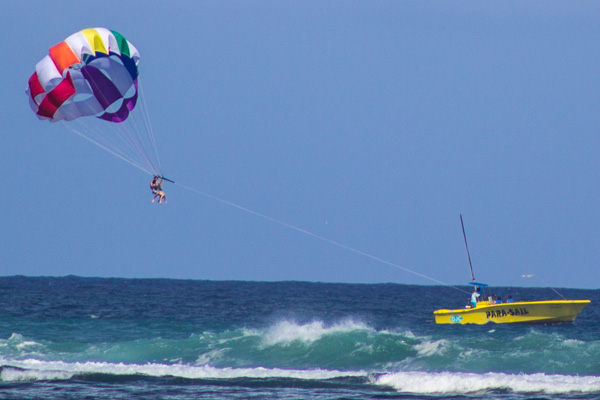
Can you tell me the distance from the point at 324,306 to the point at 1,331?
86.8ft

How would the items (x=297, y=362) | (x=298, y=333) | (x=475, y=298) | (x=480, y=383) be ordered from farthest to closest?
(x=475, y=298) < (x=298, y=333) < (x=297, y=362) < (x=480, y=383)

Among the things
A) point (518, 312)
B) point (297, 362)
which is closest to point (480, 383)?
point (297, 362)

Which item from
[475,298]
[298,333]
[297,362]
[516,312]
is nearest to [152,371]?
[297,362]

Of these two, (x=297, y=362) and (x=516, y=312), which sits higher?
(x=516, y=312)

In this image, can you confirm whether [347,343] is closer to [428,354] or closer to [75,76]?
[428,354]

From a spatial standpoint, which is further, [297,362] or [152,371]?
[297,362]

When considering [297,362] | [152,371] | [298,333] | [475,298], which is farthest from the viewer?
[475,298]

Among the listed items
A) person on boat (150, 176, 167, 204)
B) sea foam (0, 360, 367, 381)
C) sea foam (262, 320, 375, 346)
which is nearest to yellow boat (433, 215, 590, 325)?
sea foam (262, 320, 375, 346)

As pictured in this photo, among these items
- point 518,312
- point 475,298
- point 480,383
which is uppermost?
point 475,298

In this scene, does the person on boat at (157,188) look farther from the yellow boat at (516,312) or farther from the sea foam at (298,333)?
the yellow boat at (516,312)

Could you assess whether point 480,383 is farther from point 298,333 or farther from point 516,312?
point 516,312

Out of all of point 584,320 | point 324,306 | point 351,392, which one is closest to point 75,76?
point 351,392

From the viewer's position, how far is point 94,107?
872 inches

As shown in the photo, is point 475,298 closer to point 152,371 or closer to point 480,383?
point 480,383
